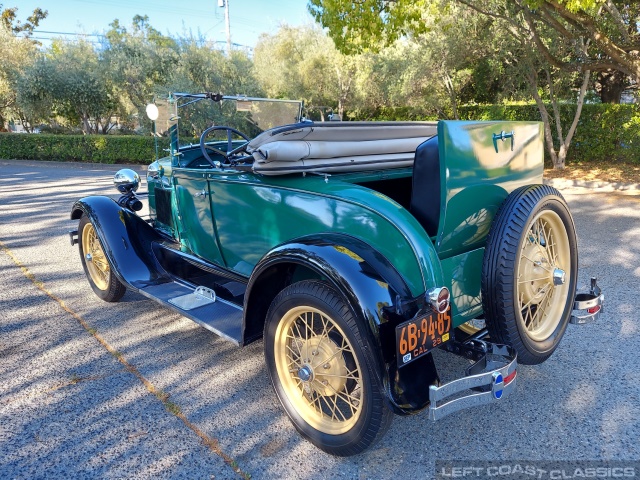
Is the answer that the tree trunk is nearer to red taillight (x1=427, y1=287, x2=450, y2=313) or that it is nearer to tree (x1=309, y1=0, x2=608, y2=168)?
tree (x1=309, y1=0, x2=608, y2=168)

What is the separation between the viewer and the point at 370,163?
2.82 meters

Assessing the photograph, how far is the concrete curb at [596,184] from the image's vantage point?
30.2 feet

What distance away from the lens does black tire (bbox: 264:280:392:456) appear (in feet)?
6.32

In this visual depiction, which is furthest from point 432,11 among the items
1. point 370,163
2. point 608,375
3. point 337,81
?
point 337,81

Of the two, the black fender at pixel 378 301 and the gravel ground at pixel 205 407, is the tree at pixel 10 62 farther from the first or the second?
the black fender at pixel 378 301

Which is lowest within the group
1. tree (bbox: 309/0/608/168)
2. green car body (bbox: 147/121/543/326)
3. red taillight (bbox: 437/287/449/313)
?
red taillight (bbox: 437/287/449/313)

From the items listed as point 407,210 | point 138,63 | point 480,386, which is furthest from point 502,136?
point 138,63

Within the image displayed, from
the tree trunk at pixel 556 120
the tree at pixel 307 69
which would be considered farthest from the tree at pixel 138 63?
the tree trunk at pixel 556 120

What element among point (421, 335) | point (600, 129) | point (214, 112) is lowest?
point (421, 335)

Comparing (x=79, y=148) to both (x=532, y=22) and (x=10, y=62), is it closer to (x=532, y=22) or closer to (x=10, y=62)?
(x=10, y=62)

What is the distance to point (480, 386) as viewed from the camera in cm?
199

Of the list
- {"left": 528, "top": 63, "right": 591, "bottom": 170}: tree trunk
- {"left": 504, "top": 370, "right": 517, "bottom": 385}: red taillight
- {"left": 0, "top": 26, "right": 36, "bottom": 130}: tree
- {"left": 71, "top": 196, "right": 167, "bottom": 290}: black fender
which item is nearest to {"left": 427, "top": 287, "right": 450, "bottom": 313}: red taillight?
{"left": 504, "top": 370, "right": 517, "bottom": 385}: red taillight

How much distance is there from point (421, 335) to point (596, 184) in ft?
31.3

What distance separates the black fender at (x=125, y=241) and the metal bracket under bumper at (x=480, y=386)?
7.74 ft
